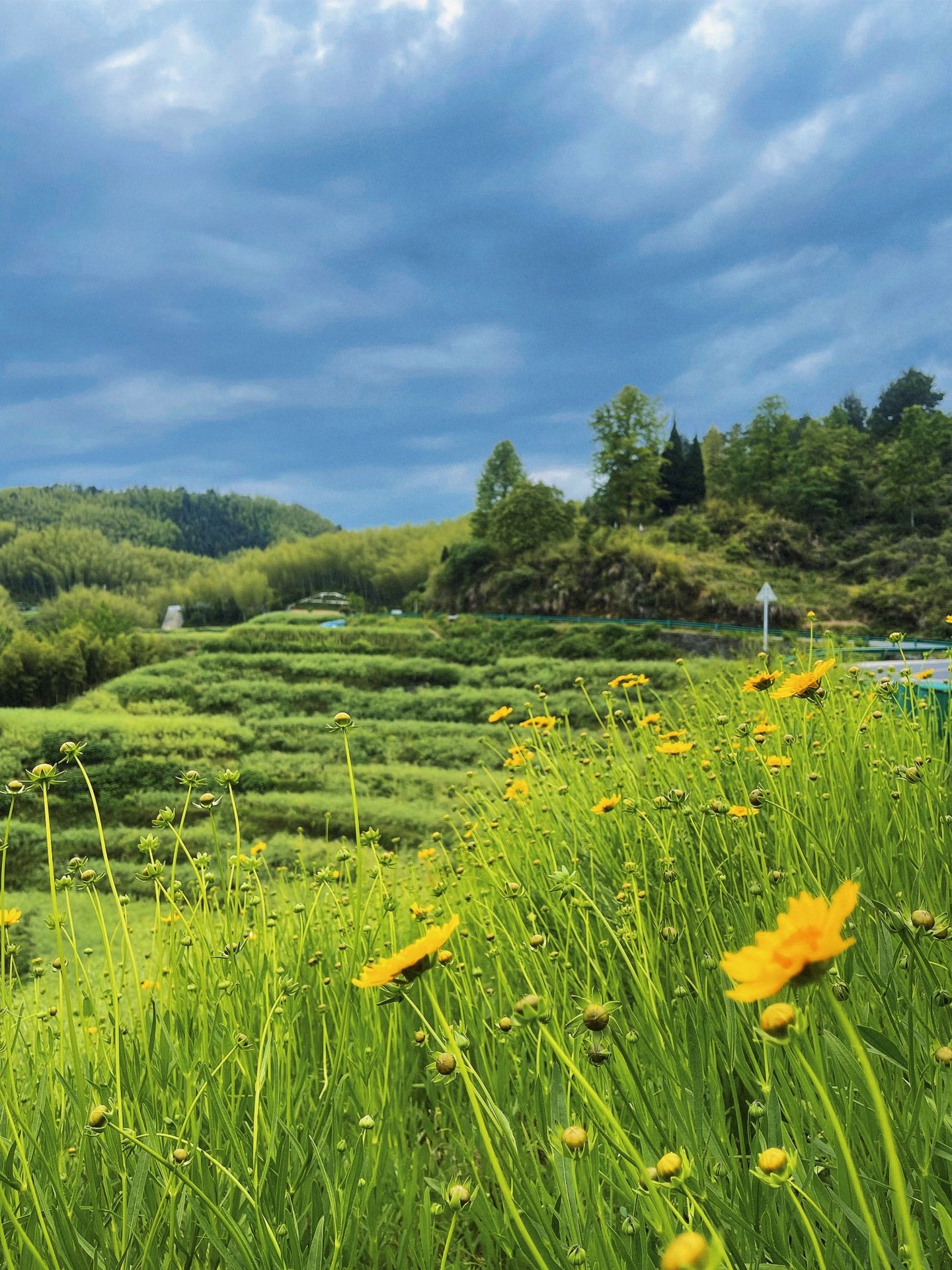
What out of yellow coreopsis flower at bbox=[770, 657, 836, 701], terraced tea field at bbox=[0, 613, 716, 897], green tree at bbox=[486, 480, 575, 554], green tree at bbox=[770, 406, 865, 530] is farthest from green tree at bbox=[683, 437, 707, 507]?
yellow coreopsis flower at bbox=[770, 657, 836, 701]

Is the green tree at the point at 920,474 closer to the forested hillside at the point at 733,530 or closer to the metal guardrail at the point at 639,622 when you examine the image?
the forested hillside at the point at 733,530

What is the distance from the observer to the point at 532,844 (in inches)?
81.9

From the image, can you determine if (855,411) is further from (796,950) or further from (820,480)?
(796,950)

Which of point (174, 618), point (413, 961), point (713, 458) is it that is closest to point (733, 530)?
point (713, 458)

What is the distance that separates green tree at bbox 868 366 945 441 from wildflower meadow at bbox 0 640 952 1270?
35.1 m

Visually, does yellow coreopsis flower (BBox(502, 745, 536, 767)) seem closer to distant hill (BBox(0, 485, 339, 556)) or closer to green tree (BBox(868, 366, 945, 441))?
green tree (BBox(868, 366, 945, 441))

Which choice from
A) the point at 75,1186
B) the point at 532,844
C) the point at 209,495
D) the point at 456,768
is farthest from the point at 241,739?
the point at 209,495

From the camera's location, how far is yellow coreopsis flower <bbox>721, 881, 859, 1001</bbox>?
38 centimetres

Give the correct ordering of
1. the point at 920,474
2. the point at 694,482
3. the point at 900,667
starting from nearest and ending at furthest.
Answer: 1. the point at 900,667
2. the point at 920,474
3. the point at 694,482

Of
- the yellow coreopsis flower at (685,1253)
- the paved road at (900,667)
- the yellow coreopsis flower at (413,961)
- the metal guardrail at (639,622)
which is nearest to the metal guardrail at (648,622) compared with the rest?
the metal guardrail at (639,622)

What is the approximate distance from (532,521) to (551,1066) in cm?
2303

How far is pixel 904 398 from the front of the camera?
31344mm

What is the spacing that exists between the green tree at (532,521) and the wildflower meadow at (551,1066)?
21.8 meters

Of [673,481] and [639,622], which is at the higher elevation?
[673,481]
